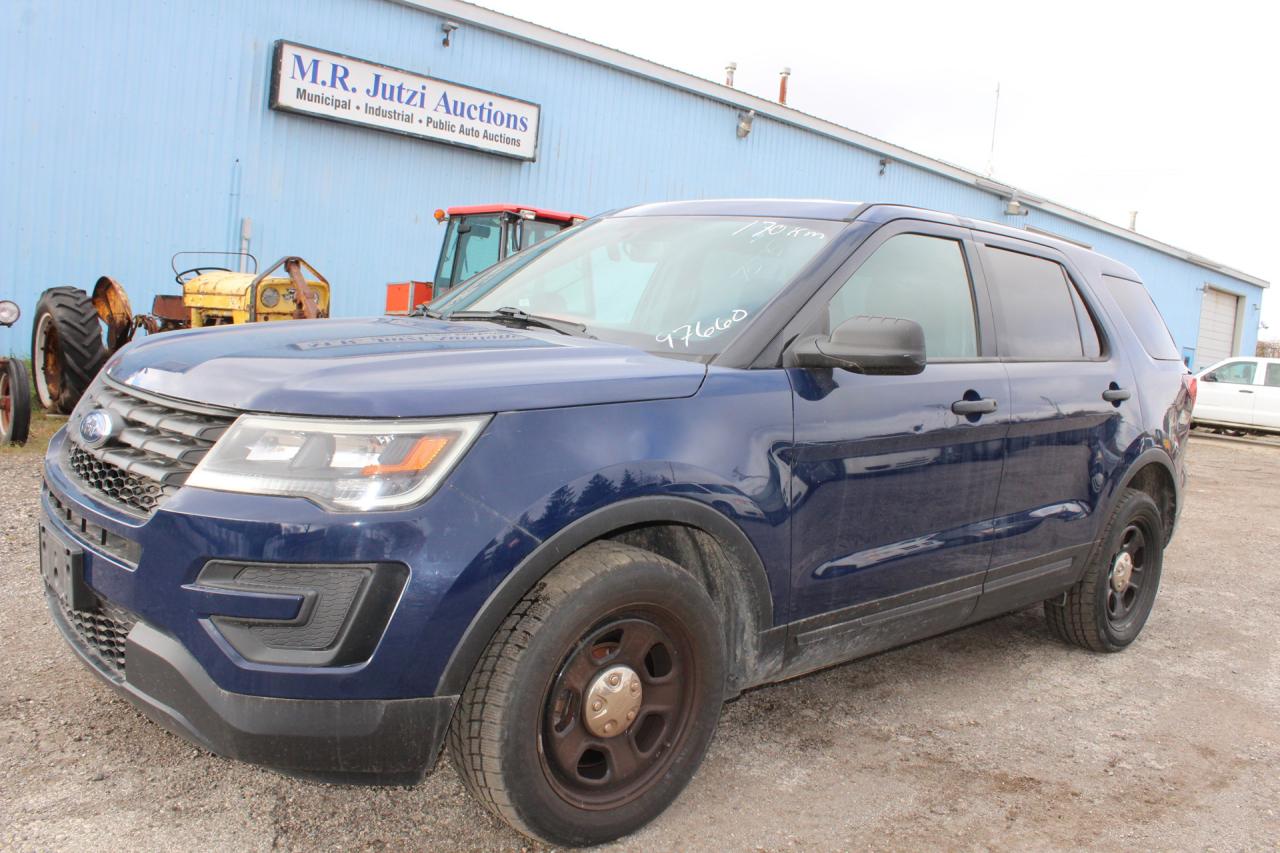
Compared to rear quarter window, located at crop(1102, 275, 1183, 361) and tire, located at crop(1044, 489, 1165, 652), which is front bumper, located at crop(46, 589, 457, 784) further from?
rear quarter window, located at crop(1102, 275, 1183, 361)

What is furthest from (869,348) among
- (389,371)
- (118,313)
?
(118,313)

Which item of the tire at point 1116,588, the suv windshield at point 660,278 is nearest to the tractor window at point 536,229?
the suv windshield at point 660,278

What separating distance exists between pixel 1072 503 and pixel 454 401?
9.17 ft

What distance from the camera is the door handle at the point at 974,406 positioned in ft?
11.0

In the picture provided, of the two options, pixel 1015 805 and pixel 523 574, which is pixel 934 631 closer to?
pixel 1015 805

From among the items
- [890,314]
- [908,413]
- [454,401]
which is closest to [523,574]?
[454,401]

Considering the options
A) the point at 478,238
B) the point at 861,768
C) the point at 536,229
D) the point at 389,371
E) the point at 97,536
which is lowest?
the point at 861,768

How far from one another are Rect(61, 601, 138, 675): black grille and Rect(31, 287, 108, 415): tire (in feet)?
20.7

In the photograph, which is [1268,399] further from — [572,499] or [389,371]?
[389,371]

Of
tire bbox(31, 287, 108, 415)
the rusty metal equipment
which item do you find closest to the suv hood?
the rusty metal equipment

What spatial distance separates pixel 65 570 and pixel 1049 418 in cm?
325

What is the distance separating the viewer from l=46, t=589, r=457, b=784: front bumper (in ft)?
6.95

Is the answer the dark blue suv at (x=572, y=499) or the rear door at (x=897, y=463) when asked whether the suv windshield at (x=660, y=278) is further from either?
the rear door at (x=897, y=463)

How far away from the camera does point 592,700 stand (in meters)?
2.47
